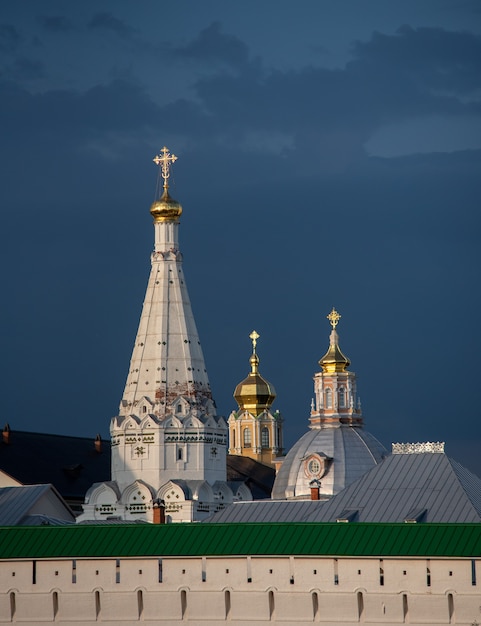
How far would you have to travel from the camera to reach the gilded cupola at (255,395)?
10812cm

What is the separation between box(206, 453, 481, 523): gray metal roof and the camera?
54.2 meters

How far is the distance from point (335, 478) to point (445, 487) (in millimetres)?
19654

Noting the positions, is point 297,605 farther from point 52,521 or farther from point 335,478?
point 335,478

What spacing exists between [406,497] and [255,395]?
52.8 m

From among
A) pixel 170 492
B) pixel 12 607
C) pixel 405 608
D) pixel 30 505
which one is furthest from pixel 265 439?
pixel 405 608

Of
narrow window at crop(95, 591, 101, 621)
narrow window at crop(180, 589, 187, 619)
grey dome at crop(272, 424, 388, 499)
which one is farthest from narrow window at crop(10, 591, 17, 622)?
grey dome at crop(272, 424, 388, 499)

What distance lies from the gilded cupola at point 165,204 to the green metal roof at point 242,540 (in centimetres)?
2910

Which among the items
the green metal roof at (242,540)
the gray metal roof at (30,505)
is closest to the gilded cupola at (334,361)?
the gray metal roof at (30,505)

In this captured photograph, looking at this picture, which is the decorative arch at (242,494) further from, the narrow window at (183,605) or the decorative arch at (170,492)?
the narrow window at (183,605)

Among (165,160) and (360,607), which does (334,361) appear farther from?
(360,607)

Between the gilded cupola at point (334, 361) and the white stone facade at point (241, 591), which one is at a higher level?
the gilded cupola at point (334, 361)

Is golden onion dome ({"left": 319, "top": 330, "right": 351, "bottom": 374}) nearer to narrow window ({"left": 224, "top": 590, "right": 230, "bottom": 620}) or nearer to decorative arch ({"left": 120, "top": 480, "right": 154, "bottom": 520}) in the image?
decorative arch ({"left": 120, "top": 480, "right": 154, "bottom": 520})

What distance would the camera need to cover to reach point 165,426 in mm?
75062

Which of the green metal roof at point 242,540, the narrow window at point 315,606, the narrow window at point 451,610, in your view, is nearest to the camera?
the narrow window at point 451,610
